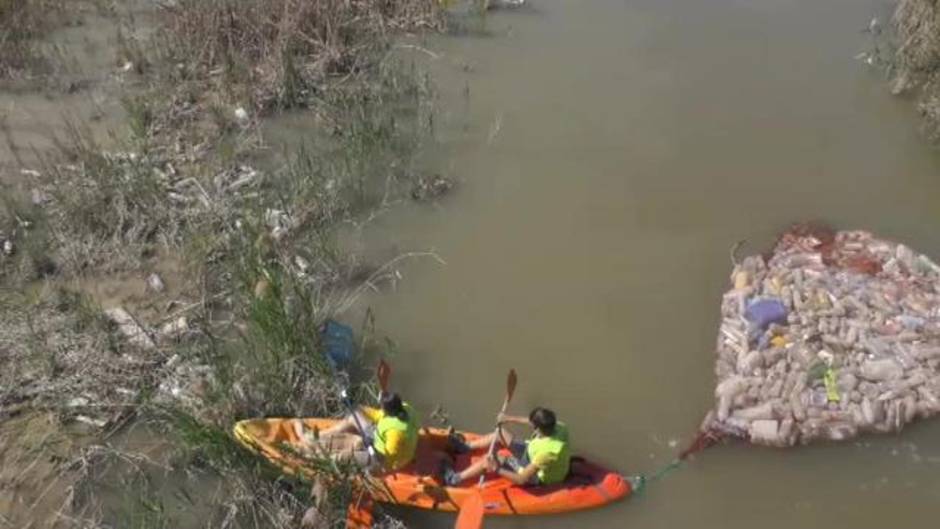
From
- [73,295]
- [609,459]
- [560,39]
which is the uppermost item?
[560,39]

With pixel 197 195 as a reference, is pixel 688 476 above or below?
below

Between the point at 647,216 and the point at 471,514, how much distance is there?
13.1ft

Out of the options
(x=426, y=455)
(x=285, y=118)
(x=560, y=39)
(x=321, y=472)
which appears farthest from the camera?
(x=560, y=39)

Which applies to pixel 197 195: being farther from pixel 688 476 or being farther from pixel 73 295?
pixel 688 476

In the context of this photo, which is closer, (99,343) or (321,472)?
(321,472)

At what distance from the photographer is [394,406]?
276 inches

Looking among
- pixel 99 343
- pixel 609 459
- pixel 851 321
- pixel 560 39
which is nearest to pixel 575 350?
pixel 609 459

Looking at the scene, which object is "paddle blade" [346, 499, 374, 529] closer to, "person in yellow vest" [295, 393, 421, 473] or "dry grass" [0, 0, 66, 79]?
"person in yellow vest" [295, 393, 421, 473]

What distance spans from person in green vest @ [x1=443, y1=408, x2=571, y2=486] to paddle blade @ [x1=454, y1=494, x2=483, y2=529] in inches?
9.2

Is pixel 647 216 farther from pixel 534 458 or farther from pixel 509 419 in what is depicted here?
pixel 534 458

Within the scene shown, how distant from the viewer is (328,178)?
9.91m

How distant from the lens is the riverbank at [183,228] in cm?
729

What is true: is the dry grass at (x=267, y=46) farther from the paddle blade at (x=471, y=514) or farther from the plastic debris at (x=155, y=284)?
the paddle blade at (x=471, y=514)

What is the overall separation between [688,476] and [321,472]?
278cm
